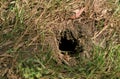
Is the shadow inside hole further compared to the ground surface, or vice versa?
the shadow inside hole

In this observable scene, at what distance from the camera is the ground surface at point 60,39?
93.7 inches

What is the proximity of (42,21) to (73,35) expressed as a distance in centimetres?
32

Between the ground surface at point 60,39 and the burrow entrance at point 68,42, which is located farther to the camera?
the burrow entrance at point 68,42

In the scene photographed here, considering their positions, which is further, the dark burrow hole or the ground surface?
the dark burrow hole

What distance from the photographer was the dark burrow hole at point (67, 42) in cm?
270

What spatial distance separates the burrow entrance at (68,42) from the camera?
8.80 feet

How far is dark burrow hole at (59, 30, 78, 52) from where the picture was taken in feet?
8.86

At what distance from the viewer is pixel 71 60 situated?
2496 mm

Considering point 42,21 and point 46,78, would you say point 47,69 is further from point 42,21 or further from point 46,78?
point 42,21

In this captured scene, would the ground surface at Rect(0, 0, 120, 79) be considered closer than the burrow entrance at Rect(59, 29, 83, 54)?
Yes

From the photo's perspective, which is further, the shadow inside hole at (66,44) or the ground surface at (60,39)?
the shadow inside hole at (66,44)

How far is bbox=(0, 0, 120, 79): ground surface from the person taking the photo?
238 centimetres

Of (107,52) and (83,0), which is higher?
(83,0)

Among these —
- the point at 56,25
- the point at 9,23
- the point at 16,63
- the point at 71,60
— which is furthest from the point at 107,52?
the point at 9,23
